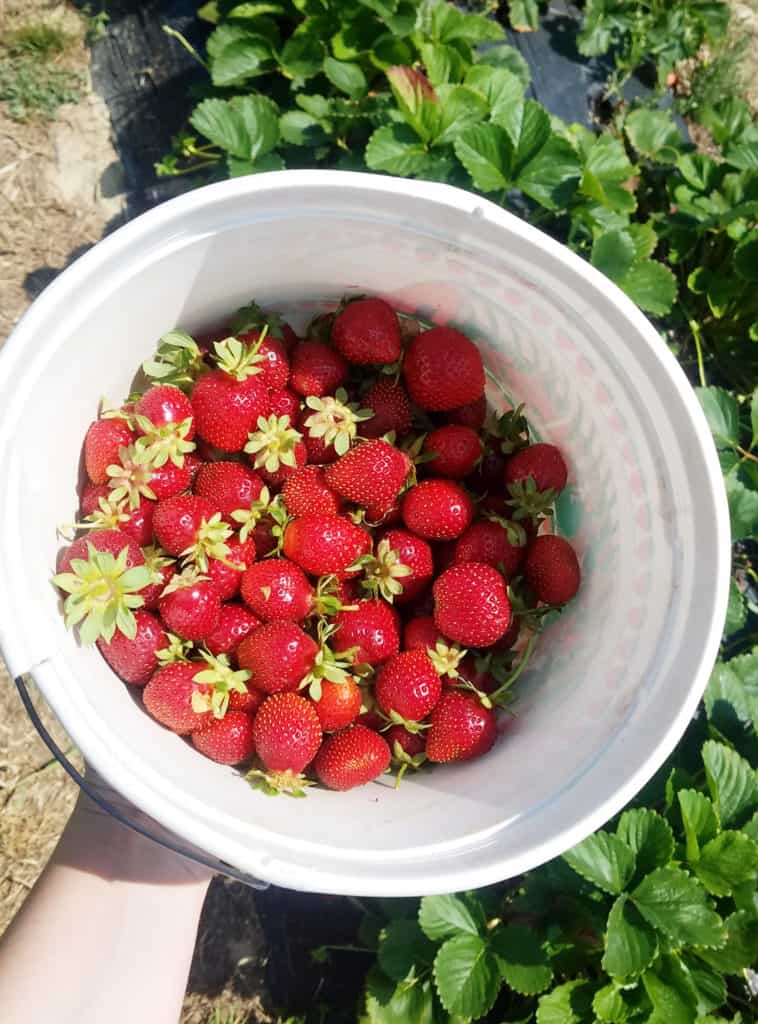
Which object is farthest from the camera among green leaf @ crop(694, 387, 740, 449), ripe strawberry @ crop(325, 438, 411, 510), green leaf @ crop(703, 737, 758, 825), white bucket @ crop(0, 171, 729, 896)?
green leaf @ crop(694, 387, 740, 449)

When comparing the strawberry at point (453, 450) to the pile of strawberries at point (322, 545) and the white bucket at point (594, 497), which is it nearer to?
the pile of strawberries at point (322, 545)

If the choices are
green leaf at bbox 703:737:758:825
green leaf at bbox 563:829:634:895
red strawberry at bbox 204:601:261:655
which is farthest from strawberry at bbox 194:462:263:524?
green leaf at bbox 703:737:758:825

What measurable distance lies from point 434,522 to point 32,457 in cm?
44

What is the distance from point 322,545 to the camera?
962 millimetres

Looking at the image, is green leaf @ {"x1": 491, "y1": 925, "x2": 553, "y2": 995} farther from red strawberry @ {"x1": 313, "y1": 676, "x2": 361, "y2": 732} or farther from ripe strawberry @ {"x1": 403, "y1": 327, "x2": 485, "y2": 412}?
ripe strawberry @ {"x1": 403, "y1": 327, "x2": 485, "y2": 412}

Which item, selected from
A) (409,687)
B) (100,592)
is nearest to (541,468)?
(409,687)

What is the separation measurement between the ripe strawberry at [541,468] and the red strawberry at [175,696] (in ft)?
1.45

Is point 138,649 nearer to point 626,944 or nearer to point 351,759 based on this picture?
point 351,759

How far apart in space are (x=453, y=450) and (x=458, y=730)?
1.07ft

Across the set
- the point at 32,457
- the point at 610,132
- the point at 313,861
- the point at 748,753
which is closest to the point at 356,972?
the point at 748,753

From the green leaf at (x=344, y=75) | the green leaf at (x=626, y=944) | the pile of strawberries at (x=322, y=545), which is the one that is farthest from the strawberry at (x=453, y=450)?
the green leaf at (x=344, y=75)

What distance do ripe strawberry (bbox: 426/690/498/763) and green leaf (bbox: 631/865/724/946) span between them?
352 millimetres

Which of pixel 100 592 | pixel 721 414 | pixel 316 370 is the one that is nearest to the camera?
pixel 100 592

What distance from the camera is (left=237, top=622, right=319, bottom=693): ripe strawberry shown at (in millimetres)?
917
